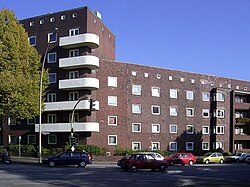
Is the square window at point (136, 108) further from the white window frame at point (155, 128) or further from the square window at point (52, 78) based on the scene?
the square window at point (52, 78)

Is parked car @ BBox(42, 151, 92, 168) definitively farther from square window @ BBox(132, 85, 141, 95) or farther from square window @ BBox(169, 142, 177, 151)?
square window @ BBox(169, 142, 177, 151)

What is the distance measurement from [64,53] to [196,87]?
2178 centimetres

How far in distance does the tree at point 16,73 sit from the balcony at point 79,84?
5.60m

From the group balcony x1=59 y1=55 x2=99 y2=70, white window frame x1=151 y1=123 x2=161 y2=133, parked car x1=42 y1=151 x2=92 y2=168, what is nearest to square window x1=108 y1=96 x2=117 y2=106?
balcony x1=59 y1=55 x2=99 y2=70

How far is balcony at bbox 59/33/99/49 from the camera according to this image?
47406 mm

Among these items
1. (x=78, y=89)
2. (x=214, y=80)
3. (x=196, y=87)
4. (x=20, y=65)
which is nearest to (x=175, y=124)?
(x=196, y=87)

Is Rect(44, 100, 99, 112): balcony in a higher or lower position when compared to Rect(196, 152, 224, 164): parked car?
higher

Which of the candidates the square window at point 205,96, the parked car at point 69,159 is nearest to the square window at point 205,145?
the square window at point 205,96

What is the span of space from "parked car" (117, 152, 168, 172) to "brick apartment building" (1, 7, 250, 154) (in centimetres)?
1748

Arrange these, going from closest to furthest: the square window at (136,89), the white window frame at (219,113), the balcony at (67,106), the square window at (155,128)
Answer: the balcony at (67,106)
the square window at (136,89)
the square window at (155,128)
the white window frame at (219,113)

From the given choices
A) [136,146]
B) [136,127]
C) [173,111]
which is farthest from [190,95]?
[136,146]

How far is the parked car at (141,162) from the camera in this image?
94.0ft

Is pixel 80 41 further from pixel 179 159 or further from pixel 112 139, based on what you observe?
pixel 179 159

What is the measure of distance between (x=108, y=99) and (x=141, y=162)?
72.4 ft
